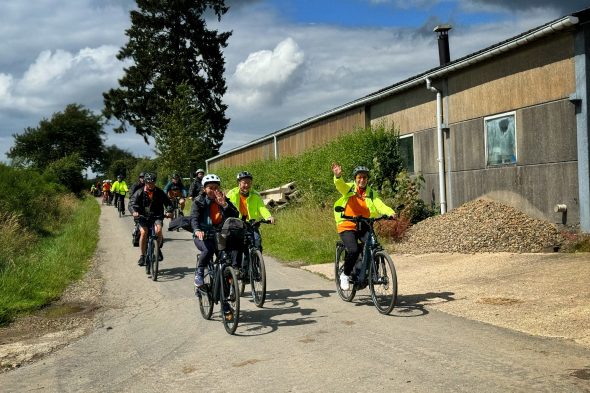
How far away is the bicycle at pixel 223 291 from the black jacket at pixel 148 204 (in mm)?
4329

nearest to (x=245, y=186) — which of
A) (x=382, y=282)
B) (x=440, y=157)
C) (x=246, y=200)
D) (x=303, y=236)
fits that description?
(x=246, y=200)

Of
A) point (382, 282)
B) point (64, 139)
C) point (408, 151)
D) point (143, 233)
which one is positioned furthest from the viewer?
point (64, 139)

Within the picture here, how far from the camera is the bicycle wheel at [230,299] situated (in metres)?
6.84

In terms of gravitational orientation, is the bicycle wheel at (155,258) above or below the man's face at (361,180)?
below

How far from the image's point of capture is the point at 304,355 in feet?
19.4

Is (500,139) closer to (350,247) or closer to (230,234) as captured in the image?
(350,247)

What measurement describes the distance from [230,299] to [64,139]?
77.0 m

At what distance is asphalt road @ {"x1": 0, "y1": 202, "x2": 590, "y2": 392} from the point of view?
197 inches

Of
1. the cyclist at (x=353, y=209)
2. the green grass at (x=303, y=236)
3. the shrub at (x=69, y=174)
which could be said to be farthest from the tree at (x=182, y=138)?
the cyclist at (x=353, y=209)

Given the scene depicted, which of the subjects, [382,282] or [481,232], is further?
[481,232]

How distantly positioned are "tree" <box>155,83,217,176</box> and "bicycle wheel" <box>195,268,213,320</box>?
32.4 meters

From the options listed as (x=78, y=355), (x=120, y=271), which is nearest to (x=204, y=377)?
(x=78, y=355)

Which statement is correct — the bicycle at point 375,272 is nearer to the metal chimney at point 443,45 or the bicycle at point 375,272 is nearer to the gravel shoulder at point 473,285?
the gravel shoulder at point 473,285

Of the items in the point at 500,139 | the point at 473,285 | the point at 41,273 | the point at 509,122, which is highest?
the point at 509,122
